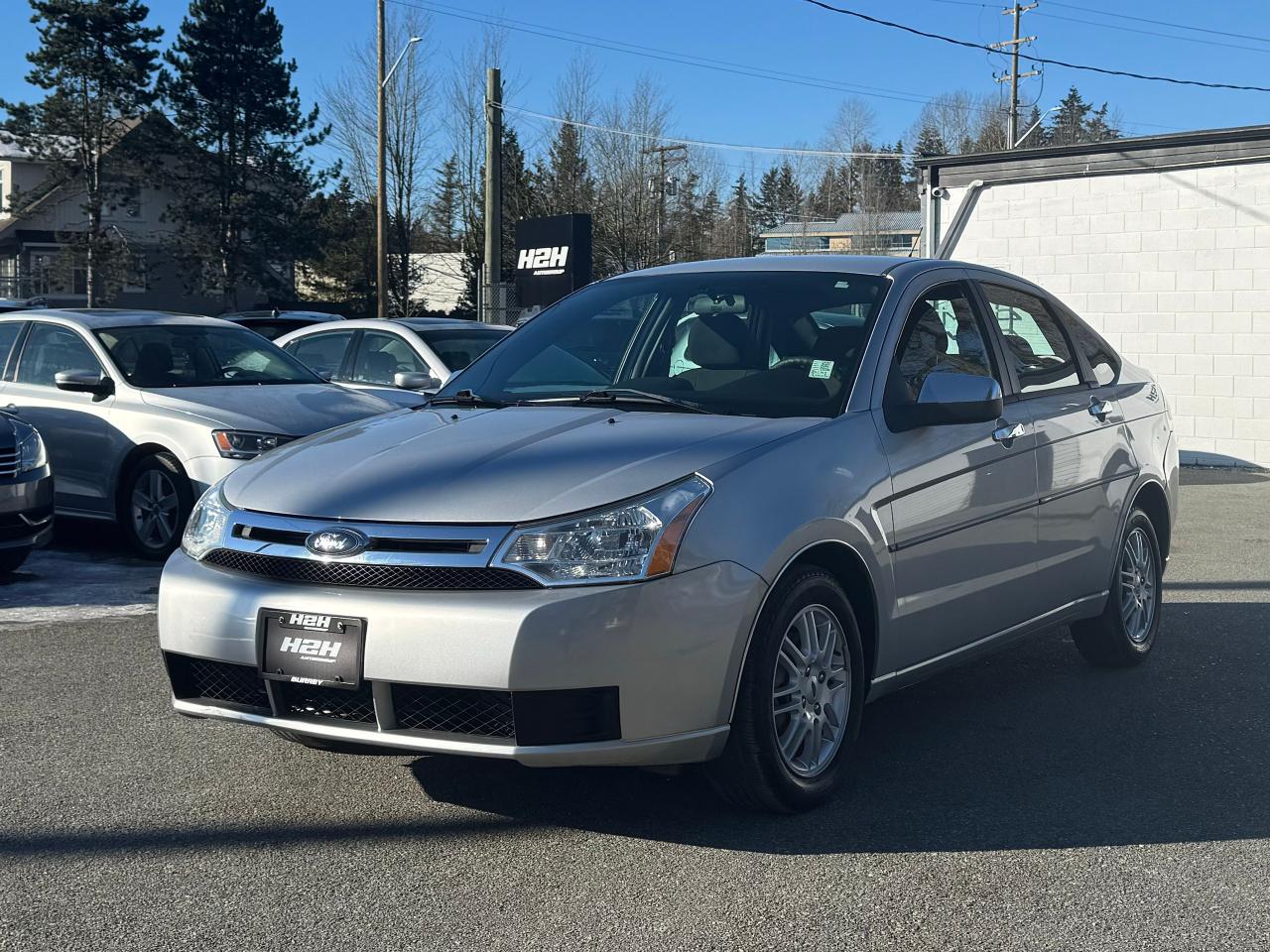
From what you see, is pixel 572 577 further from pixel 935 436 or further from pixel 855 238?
pixel 855 238

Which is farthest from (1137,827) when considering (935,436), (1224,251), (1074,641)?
(1224,251)

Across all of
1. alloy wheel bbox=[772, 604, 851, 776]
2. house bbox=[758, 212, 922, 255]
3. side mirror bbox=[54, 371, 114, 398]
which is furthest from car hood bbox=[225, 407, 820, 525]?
house bbox=[758, 212, 922, 255]

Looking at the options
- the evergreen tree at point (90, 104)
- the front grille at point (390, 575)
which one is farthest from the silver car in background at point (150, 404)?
the evergreen tree at point (90, 104)

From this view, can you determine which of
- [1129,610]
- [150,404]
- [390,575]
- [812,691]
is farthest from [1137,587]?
[150,404]

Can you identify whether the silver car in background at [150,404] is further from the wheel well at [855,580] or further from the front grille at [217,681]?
the wheel well at [855,580]

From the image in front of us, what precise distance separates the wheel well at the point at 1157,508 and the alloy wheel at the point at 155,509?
5.67 m

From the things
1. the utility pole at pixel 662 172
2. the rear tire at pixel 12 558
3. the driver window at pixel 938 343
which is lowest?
the rear tire at pixel 12 558

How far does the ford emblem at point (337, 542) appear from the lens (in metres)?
3.78

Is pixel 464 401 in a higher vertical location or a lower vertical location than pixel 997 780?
higher

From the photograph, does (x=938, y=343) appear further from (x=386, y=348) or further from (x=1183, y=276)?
(x=1183, y=276)

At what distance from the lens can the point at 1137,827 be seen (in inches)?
162

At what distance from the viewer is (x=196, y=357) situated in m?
9.89

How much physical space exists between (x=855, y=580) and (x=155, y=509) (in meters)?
6.01

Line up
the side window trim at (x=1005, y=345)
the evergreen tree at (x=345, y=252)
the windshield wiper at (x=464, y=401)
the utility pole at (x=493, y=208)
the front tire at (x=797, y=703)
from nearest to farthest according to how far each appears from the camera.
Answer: the front tire at (x=797, y=703)
the windshield wiper at (x=464, y=401)
the side window trim at (x=1005, y=345)
the utility pole at (x=493, y=208)
the evergreen tree at (x=345, y=252)
